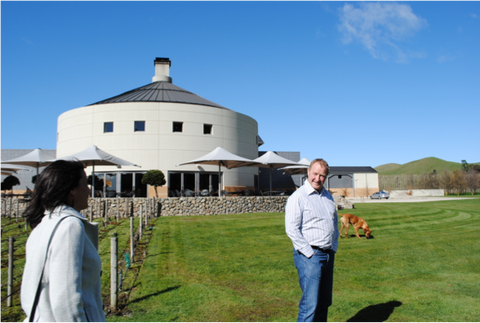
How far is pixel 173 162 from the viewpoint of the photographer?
2572 centimetres

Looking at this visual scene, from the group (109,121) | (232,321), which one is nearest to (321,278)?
(232,321)

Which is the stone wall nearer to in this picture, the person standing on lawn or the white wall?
the white wall

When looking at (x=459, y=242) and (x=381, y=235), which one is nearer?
(x=459, y=242)

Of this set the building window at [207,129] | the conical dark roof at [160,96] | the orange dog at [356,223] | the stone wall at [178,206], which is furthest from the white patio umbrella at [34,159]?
the orange dog at [356,223]

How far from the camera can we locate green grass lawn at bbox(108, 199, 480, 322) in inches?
185

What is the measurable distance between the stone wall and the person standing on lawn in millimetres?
14015

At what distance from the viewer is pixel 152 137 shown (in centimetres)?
2556

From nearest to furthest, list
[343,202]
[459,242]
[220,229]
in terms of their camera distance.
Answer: [459,242], [220,229], [343,202]

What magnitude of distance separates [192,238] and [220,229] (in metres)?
2.10

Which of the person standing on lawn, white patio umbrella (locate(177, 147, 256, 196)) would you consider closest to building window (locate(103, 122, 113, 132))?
white patio umbrella (locate(177, 147, 256, 196))

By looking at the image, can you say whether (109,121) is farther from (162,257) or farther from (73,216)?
(73,216)

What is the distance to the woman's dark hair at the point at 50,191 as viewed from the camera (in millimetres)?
1967

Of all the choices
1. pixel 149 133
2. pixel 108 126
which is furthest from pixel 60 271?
pixel 108 126

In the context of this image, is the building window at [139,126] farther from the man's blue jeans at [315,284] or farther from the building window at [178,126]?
the man's blue jeans at [315,284]
